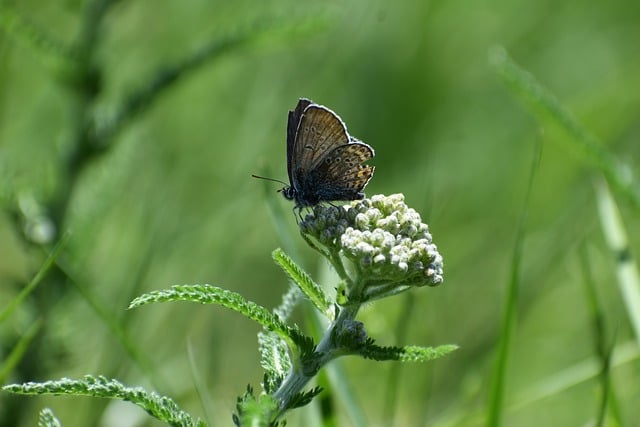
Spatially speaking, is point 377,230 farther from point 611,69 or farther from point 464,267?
point 611,69

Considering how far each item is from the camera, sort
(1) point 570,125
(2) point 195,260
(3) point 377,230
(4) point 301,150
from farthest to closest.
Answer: (2) point 195,260, (1) point 570,125, (4) point 301,150, (3) point 377,230

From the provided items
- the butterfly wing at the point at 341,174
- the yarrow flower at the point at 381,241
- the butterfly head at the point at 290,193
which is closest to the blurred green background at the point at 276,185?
the butterfly head at the point at 290,193

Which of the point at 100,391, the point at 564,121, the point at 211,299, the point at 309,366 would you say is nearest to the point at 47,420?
the point at 100,391

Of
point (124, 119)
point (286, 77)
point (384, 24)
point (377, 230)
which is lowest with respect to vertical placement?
point (377, 230)

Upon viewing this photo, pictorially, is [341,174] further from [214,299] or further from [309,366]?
[214,299]

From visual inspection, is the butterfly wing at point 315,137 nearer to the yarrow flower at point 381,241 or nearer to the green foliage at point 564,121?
the yarrow flower at point 381,241

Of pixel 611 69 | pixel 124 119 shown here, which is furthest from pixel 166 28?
pixel 611 69
